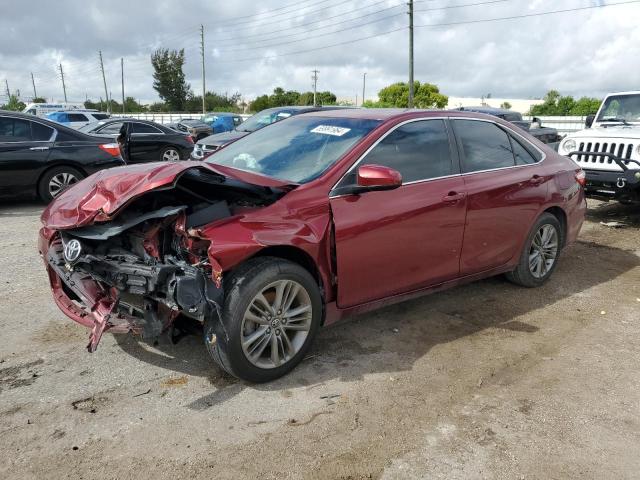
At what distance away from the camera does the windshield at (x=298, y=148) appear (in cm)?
384

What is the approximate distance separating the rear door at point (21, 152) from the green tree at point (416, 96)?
44084 mm

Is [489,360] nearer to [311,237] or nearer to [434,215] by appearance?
[434,215]

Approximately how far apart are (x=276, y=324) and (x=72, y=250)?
127 cm

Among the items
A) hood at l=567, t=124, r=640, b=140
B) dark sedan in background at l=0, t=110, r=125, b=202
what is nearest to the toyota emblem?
dark sedan in background at l=0, t=110, r=125, b=202

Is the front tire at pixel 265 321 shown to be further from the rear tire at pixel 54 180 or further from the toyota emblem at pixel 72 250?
the rear tire at pixel 54 180

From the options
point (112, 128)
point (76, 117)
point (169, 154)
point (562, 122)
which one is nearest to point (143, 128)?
point (169, 154)

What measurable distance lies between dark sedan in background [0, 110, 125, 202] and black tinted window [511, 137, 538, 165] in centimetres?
589

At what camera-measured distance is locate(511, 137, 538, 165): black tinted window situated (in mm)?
5012

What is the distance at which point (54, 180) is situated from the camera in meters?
8.62

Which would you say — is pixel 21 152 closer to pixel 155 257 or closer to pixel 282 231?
pixel 155 257

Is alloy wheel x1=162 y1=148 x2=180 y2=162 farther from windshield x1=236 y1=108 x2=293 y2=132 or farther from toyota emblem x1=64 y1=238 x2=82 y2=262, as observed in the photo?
toyota emblem x1=64 y1=238 x2=82 y2=262

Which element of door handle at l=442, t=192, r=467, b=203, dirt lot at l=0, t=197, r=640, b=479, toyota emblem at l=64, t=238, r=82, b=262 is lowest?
dirt lot at l=0, t=197, r=640, b=479

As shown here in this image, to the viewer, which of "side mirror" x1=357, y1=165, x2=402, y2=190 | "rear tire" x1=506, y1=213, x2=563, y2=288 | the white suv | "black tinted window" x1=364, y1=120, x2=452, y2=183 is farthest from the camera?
the white suv

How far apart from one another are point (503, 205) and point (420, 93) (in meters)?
50.6
